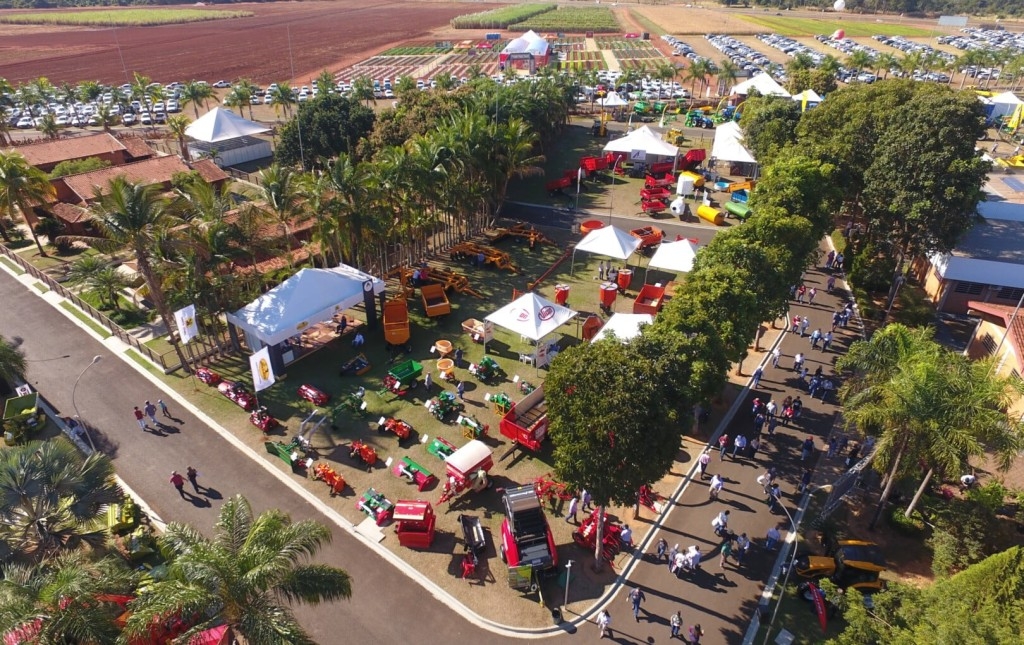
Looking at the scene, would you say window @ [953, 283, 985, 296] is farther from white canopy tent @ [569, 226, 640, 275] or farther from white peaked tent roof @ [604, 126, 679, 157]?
white peaked tent roof @ [604, 126, 679, 157]

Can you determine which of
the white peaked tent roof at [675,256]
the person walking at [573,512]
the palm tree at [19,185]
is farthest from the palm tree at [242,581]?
the palm tree at [19,185]

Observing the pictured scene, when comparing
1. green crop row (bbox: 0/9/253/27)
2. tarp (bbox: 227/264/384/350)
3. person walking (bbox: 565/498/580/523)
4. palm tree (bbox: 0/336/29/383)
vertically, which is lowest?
person walking (bbox: 565/498/580/523)

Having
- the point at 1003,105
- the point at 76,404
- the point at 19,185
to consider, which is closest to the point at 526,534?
the point at 76,404

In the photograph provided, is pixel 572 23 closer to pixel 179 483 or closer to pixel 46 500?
pixel 179 483

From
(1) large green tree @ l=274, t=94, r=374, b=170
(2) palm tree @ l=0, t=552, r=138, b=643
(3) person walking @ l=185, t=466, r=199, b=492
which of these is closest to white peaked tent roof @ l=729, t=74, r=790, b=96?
(1) large green tree @ l=274, t=94, r=374, b=170

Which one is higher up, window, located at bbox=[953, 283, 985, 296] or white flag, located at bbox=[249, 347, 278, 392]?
white flag, located at bbox=[249, 347, 278, 392]

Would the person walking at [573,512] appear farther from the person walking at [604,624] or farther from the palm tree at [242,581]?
the palm tree at [242,581]

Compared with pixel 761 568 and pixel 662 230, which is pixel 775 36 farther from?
pixel 761 568
